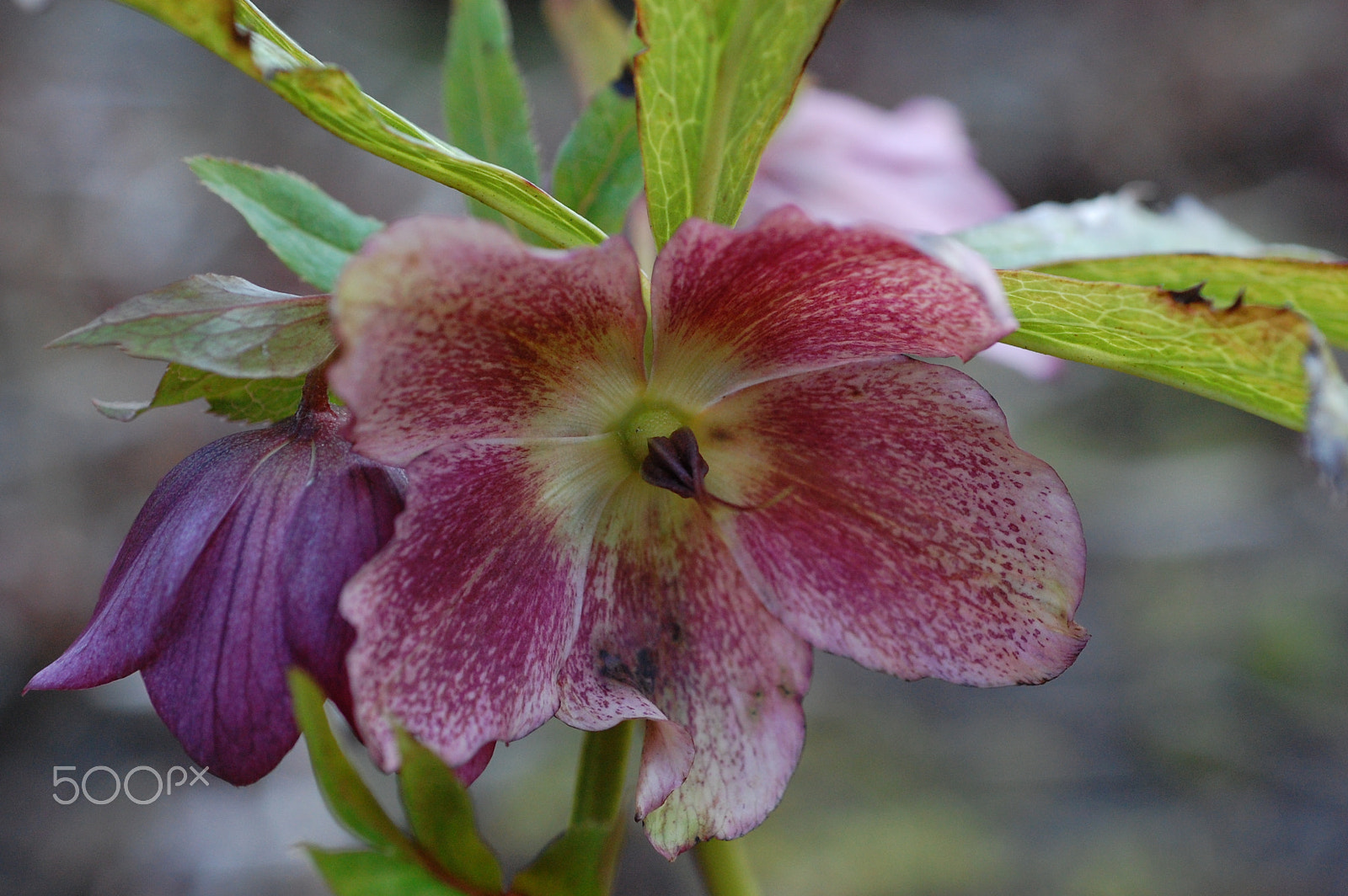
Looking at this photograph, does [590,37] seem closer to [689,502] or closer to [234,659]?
[689,502]

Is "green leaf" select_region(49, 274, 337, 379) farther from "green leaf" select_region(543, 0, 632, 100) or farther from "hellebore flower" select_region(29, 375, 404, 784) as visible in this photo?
"green leaf" select_region(543, 0, 632, 100)

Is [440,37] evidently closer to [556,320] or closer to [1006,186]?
[1006,186]

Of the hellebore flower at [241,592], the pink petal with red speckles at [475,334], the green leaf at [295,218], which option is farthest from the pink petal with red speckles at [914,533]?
the green leaf at [295,218]

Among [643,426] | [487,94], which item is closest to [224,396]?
[643,426]

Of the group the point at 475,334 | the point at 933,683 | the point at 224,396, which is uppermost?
the point at 475,334

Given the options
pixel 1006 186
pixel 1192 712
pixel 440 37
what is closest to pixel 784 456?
pixel 1192 712

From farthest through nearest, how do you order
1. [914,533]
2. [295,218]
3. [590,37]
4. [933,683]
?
[933,683] → [590,37] → [295,218] → [914,533]
